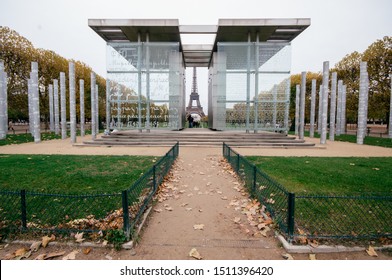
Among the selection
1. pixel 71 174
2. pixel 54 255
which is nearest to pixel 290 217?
pixel 54 255


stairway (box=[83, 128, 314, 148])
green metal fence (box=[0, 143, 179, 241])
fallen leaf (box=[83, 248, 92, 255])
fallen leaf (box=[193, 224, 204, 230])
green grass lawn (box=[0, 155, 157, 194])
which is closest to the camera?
fallen leaf (box=[83, 248, 92, 255])

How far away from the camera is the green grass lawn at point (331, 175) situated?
655 centimetres

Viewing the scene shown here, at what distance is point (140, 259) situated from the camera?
11.5ft

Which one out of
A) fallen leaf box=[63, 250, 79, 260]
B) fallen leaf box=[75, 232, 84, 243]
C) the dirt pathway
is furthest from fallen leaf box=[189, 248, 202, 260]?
fallen leaf box=[75, 232, 84, 243]

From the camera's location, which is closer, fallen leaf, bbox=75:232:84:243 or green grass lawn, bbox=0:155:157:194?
fallen leaf, bbox=75:232:84:243

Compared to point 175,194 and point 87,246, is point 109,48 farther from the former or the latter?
point 87,246

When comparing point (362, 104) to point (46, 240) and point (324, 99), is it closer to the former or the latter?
point (324, 99)

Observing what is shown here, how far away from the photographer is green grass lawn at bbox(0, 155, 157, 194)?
6484mm

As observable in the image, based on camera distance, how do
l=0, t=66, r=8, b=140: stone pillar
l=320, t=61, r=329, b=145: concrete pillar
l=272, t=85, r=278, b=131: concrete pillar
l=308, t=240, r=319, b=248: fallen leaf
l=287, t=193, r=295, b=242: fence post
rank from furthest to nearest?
l=272, t=85, r=278, b=131: concrete pillar → l=0, t=66, r=8, b=140: stone pillar → l=320, t=61, r=329, b=145: concrete pillar → l=287, t=193, r=295, b=242: fence post → l=308, t=240, r=319, b=248: fallen leaf

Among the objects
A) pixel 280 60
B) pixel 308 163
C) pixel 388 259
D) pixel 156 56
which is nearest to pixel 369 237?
pixel 388 259

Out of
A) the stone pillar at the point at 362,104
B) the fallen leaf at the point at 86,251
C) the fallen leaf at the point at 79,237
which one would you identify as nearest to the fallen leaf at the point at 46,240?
the fallen leaf at the point at 79,237

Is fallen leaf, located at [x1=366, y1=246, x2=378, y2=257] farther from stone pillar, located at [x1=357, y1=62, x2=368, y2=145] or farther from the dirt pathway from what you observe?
stone pillar, located at [x1=357, y1=62, x2=368, y2=145]

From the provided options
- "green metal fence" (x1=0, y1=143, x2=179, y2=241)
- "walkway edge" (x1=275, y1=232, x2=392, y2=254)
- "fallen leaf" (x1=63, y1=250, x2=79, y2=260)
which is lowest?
"fallen leaf" (x1=63, y1=250, x2=79, y2=260)

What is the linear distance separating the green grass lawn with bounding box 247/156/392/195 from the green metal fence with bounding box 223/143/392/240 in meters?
1.01
